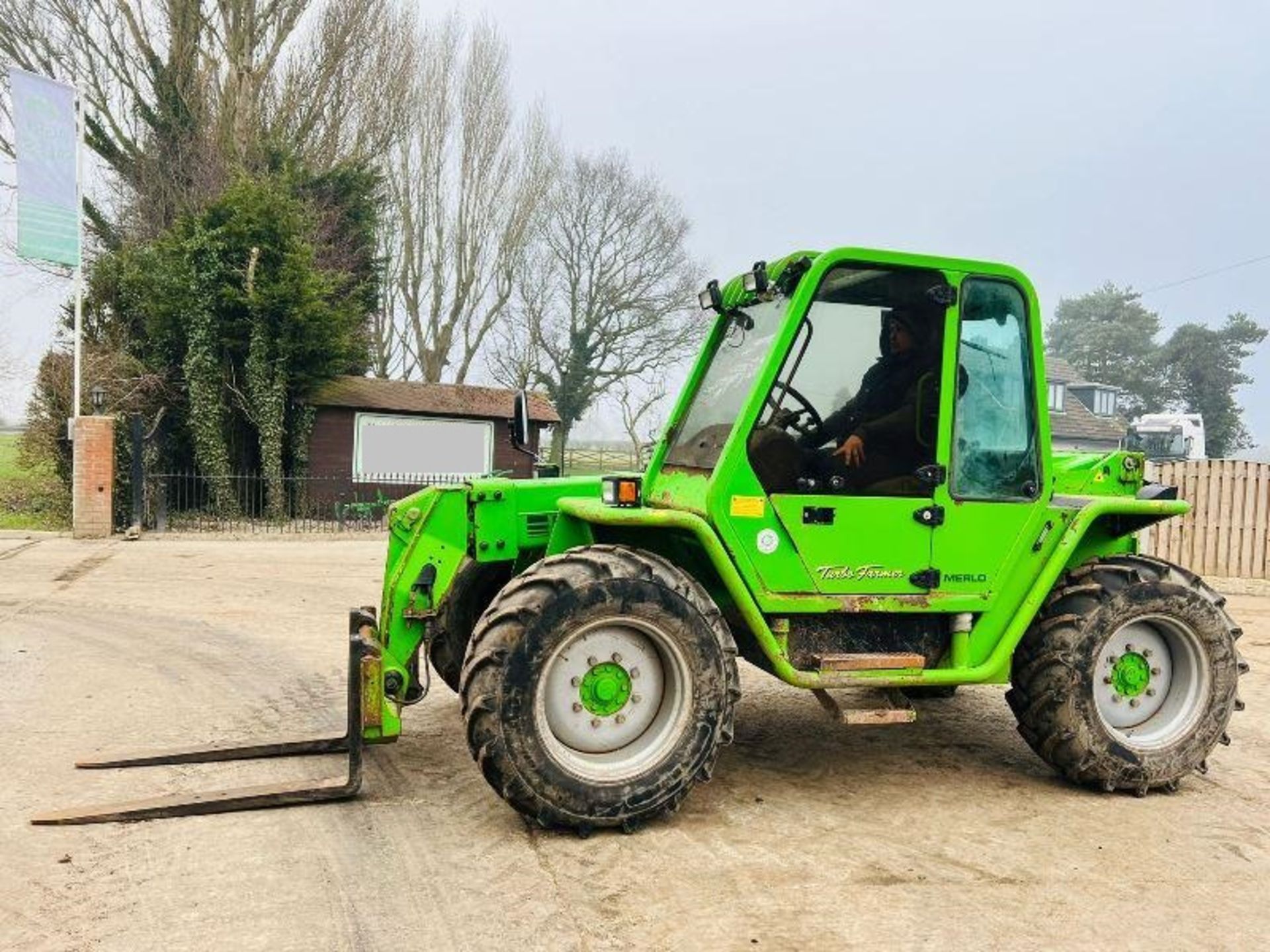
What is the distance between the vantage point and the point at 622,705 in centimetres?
414

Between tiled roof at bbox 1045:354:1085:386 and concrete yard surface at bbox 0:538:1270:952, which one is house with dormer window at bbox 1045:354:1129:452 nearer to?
tiled roof at bbox 1045:354:1085:386

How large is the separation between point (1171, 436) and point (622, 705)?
37.3 metres

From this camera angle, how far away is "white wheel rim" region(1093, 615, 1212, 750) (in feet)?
15.6

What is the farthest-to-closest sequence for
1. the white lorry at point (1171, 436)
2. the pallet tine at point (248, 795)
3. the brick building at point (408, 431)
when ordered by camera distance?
the white lorry at point (1171, 436)
the brick building at point (408, 431)
the pallet tine at point (248, 795)

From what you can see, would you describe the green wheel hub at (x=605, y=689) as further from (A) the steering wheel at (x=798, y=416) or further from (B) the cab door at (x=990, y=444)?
(B) the cab door at (x=990, y=444)

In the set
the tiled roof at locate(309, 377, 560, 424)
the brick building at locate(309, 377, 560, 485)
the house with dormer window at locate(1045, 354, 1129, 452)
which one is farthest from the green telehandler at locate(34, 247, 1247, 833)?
the house with dormer window at locate(1045, 354, 1129, 452)

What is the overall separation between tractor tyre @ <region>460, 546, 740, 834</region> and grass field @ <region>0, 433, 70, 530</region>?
15624mm

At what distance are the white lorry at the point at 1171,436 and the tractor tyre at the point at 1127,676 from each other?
105 ft

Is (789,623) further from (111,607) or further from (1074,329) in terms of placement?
(1074,329)

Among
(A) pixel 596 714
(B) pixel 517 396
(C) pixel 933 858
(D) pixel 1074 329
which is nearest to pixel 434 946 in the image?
(A) pixel 596 714

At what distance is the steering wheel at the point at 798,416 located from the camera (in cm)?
438

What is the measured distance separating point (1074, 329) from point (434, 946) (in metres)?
66.0

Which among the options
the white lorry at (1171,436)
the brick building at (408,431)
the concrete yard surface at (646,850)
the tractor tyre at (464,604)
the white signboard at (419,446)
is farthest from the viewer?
the white lorry at (1171,436)

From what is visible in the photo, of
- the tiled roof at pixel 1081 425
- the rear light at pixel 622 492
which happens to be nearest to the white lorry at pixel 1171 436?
the tiled roof at pixel 1081 425
